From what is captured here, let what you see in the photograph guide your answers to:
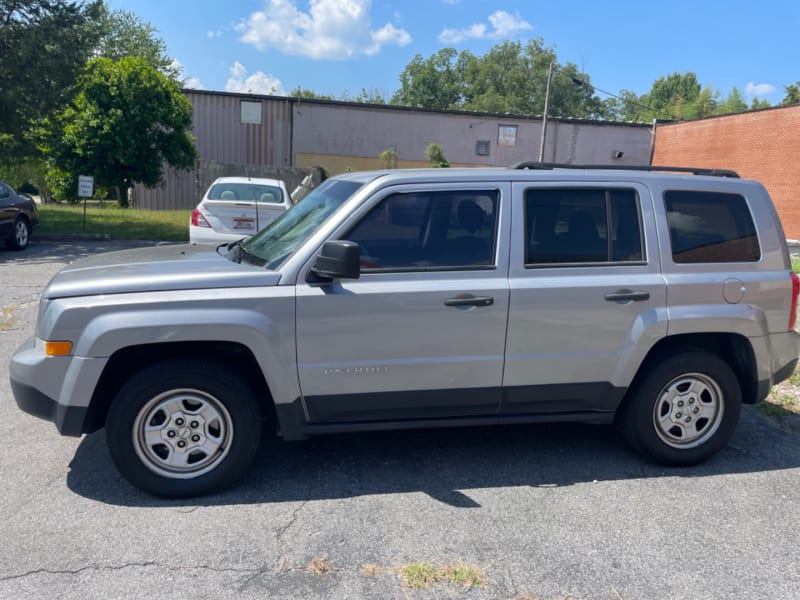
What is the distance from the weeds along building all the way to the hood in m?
27.6

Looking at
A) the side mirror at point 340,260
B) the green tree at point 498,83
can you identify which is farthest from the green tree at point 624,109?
the side mirror at point 340,260

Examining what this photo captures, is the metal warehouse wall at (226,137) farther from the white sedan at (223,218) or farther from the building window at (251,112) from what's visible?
the white sedan at (223,218)

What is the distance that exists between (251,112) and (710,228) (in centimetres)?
3048

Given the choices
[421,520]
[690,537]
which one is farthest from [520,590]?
[690,537]

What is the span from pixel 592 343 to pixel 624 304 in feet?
1.05

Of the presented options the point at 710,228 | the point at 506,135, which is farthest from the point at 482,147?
the point at 710,228

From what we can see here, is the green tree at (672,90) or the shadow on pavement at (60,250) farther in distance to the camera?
the green tree at (672,90)

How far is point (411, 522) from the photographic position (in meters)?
3.49

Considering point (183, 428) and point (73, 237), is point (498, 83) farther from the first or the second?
point (183, 428)

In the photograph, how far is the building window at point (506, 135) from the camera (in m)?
34.5

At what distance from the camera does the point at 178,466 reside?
365 cm

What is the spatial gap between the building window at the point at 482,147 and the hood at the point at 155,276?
→ 104ft

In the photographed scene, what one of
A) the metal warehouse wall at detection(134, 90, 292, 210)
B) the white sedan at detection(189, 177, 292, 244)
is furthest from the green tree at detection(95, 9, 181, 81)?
the white sedan at detection(189, 177, 292, 244)

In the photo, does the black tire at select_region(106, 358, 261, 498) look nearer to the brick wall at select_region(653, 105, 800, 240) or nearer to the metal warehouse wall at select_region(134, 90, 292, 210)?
the brick wall at select_region(653, 105, 800, 240)
